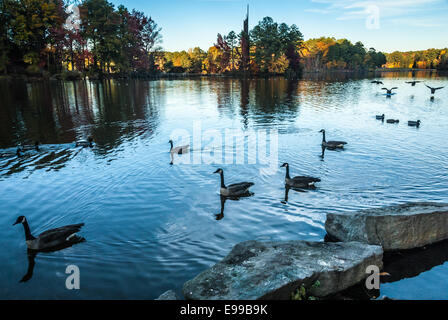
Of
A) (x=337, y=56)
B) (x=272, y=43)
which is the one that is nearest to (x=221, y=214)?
(x=272, y=43)

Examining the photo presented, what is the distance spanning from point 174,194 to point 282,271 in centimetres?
681

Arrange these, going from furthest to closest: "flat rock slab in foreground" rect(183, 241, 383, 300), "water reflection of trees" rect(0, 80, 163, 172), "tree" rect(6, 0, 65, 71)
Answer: "tree" rect(6, 0, 65, 71) < "water reflection of trees" rect(0, 80, 163, 172) < "flat rock slab in foreground" rect(183, 241, 383, 300)

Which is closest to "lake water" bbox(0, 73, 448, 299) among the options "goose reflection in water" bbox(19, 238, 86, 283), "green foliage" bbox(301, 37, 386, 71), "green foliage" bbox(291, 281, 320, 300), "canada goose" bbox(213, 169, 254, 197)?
"goose reflection in water" bbox(19, 238, 86, 283)

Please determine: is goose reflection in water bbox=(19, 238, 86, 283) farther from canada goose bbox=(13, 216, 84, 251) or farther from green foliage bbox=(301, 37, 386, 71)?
green foliage bbox=(301, 37, 386, 71)

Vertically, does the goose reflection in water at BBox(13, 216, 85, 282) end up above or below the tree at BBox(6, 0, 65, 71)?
below

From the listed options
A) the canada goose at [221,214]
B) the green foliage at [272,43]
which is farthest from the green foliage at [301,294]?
the green foliage at [272,43]

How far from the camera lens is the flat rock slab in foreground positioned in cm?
555

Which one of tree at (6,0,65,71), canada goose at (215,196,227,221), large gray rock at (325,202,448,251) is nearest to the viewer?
large gray rock at (325,202,448,251)

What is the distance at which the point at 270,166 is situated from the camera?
15094 mm

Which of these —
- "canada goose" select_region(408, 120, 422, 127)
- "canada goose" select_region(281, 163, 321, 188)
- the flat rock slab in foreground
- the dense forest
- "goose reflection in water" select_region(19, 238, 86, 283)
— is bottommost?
"goose reflection in water" select_region(19, 238, 86, 283)

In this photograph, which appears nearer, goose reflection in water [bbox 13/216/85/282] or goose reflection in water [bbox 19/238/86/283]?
goose reflection in water [bbox 19/238/86/283]

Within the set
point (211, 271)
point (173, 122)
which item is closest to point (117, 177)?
point (211, 271)

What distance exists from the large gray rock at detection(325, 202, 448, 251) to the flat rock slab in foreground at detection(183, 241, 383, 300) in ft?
2.32

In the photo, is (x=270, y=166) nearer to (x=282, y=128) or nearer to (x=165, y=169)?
(x=165, y=169)
